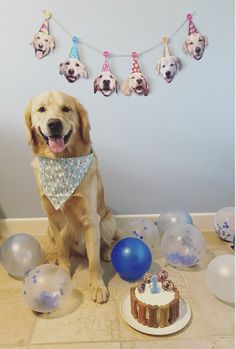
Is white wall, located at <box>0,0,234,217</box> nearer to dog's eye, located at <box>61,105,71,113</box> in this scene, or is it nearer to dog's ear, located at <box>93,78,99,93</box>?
dog's ear, located at <box>93,78,99,93</box>

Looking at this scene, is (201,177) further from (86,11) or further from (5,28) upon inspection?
(5,28)

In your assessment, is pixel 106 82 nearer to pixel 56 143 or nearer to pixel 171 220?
pixel 56 143

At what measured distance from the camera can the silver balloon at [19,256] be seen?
65.9 inches

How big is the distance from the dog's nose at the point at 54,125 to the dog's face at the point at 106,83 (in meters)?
0.74

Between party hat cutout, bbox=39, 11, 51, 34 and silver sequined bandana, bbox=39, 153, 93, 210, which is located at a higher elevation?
party hat cutout, bbox=39, 11, 51, 34

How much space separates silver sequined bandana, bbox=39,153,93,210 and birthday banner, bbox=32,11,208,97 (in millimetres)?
719

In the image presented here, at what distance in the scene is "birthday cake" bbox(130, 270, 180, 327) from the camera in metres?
1.33

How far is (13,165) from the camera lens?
220 centimetres

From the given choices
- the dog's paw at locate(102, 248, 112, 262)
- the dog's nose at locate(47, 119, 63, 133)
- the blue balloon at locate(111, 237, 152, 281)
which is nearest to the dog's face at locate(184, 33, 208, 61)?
the dog's nose at locate(47, 119, 63, 133)

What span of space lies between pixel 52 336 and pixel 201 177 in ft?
4.87

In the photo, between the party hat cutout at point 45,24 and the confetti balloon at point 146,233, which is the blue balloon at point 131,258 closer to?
the confetti balloon at point 146,233

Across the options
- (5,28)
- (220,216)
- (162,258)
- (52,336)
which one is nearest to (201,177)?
(220,216)

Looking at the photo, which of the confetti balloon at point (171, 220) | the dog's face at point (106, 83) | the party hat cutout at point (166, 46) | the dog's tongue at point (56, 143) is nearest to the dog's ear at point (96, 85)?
the dog's face at point (106, 83)

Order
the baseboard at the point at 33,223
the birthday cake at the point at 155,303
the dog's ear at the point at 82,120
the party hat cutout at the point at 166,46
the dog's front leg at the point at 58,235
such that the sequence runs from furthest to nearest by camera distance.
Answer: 1. the baseboard at the point at 33,223
2. the party hat cutout at the point at 166,46
3. the dog's front leg at the point at 58,235
4. the dog's ear at the point at 82,120
5. the birthday cake at the point at 155,303
